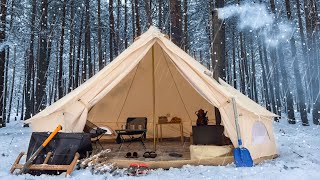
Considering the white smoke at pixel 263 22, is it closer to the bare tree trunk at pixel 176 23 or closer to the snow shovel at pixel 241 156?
the bare tree trunk at pixel 176 23

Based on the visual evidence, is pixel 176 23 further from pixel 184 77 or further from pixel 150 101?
pixel 184 77

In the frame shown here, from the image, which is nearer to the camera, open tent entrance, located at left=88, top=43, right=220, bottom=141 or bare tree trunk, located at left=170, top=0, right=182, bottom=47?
bare tree trunk, located at left=170, top=0, right=182, bottom=47

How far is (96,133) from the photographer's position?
557 centimetres

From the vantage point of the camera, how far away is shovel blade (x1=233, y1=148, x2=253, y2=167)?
13.8 feet

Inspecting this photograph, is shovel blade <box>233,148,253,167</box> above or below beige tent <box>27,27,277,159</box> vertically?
below

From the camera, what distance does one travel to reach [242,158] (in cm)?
425

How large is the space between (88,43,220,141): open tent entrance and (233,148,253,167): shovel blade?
377 centimetres

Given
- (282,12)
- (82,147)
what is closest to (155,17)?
(282,12)

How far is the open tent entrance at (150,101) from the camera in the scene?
791 cm

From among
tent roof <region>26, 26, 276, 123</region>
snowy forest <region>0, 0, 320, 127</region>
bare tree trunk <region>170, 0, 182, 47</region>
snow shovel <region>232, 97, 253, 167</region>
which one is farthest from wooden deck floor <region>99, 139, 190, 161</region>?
bare tree trunk <region>170, 0, 182, 47</region>

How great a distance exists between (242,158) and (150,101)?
14.6 ft

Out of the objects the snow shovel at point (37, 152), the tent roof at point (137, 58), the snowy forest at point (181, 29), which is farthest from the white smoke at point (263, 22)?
the snow shovel at point (37, 152)

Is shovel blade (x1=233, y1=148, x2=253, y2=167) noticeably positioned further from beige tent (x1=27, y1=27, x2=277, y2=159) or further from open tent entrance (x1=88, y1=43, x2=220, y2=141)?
open tent entrance (x1=88, y1=43, x2=220, y2=141)

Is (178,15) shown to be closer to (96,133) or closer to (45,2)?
(96,133)
